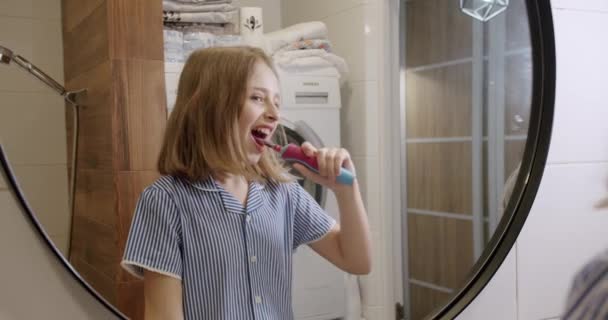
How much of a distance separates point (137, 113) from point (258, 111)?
0.14 m

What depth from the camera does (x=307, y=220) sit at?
690mm

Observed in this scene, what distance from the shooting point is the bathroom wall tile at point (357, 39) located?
714 millimetres

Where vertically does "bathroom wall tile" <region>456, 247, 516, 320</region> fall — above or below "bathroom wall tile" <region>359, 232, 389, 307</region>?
below

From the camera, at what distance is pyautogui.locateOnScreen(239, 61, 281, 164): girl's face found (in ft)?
2.07

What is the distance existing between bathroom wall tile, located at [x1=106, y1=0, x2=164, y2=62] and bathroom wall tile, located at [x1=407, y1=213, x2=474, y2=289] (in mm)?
488

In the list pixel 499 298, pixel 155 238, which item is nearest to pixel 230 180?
pixel 155 238

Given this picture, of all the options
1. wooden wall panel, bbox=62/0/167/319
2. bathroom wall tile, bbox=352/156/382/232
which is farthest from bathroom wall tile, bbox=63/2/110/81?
bathroom wall tile, bbox=352/156/382/232

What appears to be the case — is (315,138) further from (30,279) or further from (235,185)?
(30,279)

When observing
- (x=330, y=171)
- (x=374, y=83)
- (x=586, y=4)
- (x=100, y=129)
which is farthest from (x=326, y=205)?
(x=586, y=4)

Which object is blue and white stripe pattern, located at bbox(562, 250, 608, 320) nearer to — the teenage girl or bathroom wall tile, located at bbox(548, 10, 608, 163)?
the teenage girl

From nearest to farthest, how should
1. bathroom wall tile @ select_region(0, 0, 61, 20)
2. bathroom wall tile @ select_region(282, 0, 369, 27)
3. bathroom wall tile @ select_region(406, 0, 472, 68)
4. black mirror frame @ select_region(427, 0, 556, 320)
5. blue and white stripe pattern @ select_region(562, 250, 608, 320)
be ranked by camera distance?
blue and white stripe pattern @ select_region(562, 250, 608, 320) → bathroom wall tile @ select_region(0, 0, 61, 20) → bathroom wall tile @ select_region(282, 0, 369, 27) → bathroom wall tile @ select_region(406, 0, 472, 68) → black mirror frame @ select_region(427, 0, 556, 320)

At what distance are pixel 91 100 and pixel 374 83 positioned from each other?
15.2 inches

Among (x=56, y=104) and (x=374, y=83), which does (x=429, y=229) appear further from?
(x=56, y=104)

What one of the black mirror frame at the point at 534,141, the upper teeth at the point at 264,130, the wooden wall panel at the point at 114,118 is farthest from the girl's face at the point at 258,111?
the black mirror frame at the point at 534,141
